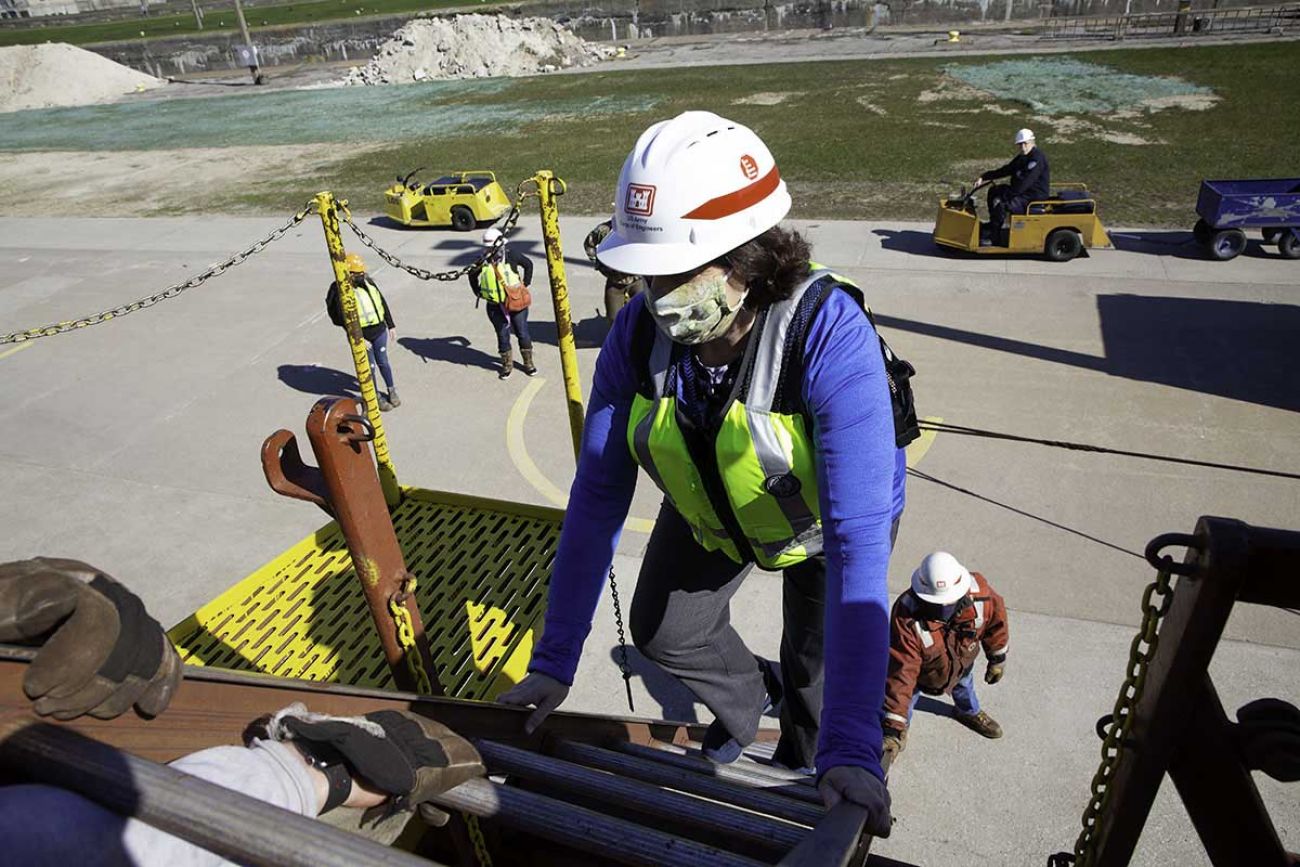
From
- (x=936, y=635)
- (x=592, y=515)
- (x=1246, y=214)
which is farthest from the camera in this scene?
(x=1246, y=214)

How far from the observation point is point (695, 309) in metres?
2.28

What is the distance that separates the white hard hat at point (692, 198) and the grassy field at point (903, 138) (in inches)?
Result: 485

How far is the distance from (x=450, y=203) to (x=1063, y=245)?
9.49m

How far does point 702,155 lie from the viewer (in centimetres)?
224

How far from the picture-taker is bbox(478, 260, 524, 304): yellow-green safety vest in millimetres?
8773

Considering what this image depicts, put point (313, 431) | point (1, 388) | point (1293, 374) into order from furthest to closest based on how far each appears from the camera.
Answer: point (1, 388)
point (1293, 374)
point (313, 431)

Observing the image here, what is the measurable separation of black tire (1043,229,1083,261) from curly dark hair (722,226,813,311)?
397 inches

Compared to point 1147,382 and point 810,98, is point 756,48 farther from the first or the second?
point 1147,382

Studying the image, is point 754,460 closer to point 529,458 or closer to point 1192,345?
→ point 529,458

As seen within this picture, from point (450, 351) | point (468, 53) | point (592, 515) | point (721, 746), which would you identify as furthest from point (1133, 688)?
point (468, 53)

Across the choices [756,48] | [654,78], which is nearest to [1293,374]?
[654,78]

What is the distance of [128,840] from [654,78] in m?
31.4

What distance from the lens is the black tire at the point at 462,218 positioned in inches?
565

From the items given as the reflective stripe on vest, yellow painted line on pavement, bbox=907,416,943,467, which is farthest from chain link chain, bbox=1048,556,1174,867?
yellow painted line on pavement, bbox=907,416,943,467
